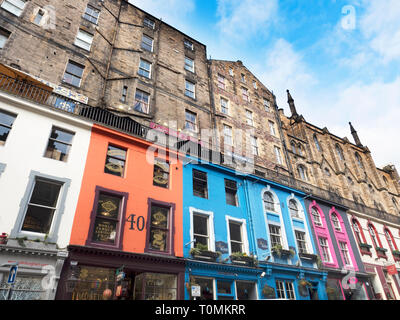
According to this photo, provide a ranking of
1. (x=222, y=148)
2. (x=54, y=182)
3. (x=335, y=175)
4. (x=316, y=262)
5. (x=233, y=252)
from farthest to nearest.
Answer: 1. (x=335, y=175)
2. (x=222, y=148)
3. (x=316, y=262)
4. (x=233, y=252)
5. (x=54, y=182)

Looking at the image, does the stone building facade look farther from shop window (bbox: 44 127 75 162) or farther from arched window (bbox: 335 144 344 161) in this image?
arched window (bbox: 335 144 344 161)

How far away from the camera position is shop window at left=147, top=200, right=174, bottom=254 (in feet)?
40.2

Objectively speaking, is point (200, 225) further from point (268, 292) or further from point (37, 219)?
point (37, 219)

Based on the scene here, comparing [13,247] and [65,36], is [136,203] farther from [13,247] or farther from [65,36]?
[65,36]

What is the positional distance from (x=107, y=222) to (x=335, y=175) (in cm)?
2668

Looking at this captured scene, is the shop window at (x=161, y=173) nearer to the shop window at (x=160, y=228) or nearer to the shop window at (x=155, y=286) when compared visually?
the shop window at (x=160, y=228)

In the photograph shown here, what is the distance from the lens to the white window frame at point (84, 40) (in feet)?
59.3

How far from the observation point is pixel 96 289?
9.94 metres

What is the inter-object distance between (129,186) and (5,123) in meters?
5.87

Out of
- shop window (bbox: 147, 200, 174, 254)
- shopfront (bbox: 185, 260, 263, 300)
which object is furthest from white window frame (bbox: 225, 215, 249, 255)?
shop window (bbox: 147, 200, 174, 254)

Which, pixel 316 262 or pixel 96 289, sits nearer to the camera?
pixel 96 289

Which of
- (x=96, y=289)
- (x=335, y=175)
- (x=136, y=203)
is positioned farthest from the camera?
(x=335, y=175)

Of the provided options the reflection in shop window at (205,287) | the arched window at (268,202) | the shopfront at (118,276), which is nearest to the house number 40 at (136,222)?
the shopfront at (118,276)
